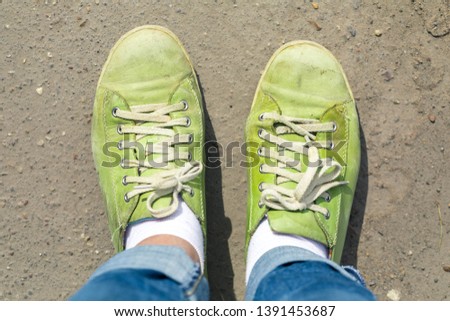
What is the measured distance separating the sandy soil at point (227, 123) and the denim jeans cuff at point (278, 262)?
1.06 ft

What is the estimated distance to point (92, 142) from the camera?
1728 mm

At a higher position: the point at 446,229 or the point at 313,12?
the point at 313,12

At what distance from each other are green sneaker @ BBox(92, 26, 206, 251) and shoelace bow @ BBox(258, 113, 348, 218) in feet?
0.80

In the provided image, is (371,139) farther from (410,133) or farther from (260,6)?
(260,6)

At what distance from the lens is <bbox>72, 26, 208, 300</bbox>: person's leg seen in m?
1.60

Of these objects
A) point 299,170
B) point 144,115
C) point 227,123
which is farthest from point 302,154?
point 144,115

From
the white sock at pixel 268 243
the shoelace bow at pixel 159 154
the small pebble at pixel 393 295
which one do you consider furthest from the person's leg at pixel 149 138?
the small pebble at pixel 393 295

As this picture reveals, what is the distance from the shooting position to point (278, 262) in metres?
1.38

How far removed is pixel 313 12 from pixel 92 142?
0.93 meters

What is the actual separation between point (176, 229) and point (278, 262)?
0.36 m

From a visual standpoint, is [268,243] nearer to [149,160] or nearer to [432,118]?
[149,160]

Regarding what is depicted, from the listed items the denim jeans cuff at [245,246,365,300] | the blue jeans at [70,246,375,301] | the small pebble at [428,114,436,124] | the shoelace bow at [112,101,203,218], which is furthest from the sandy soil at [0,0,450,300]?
the blue jeans at [70,246,375,301]

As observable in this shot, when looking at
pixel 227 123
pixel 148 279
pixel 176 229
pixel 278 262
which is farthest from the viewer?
pixel 227 123
